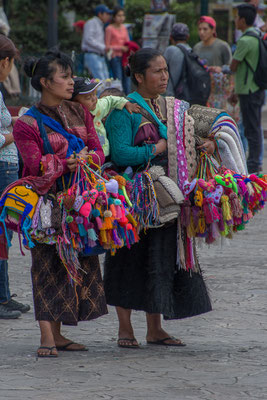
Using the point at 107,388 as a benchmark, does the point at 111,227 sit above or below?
above

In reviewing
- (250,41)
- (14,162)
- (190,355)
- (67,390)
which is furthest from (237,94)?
(67,390)

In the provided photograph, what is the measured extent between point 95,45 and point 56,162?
503 inches

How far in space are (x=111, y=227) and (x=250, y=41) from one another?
7.68 metres

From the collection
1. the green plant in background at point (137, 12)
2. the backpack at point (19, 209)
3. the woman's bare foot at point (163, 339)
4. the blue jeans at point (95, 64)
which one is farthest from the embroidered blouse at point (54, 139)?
the green plant in background at point (137, 12)

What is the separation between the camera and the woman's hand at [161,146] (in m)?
5.40

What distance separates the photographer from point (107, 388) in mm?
4641

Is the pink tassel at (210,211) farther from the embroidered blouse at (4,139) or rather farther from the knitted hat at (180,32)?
the knitted hat at (180,32)

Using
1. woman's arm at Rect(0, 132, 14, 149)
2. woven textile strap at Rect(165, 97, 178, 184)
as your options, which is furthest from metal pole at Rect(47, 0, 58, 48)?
woven textile strap at Rect(165, 97, 178, 184)

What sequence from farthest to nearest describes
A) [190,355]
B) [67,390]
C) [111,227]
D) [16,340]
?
1. [16,340]
2. [190,355]
3. [111,227]
4. [67,390]

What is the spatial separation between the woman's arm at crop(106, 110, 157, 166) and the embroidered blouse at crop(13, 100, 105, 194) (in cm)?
15

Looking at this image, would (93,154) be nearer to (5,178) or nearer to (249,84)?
(5,178)

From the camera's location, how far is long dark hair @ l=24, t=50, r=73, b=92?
5.29 m

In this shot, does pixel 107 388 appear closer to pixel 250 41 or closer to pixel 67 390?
pixel 67 390

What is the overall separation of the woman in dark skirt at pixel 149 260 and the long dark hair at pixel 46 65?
1.38ft
